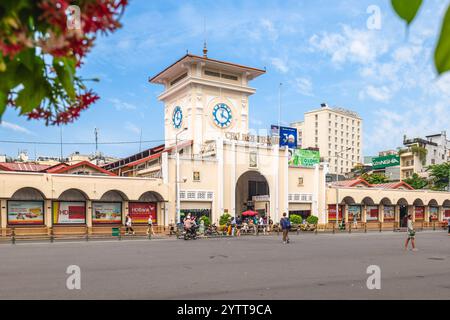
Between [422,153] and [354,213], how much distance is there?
4350cm

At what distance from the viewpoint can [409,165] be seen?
87438 millimetres

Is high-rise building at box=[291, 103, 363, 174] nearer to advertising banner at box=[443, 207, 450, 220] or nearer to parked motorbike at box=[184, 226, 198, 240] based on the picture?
advertising banner at box=[443, 207, 450, 220]

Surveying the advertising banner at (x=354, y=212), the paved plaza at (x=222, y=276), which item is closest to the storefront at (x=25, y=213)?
the paved plaza at (x=222, y=276)

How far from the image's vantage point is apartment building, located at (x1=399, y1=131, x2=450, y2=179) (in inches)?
3371

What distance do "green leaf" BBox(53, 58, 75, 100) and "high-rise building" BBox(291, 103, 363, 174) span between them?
409 feet

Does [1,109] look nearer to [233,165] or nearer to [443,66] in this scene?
[443,66]

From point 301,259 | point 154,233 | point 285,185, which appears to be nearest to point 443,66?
point 301,259

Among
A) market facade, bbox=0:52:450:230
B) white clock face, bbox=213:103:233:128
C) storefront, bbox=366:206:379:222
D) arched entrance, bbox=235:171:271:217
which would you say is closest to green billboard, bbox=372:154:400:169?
market facade, bbox=0:52:450:230

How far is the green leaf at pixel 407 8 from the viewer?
954 millimetres

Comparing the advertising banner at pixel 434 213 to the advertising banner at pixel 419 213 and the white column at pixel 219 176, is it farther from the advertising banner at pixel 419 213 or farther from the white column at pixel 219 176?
the white column at pixel 219 176

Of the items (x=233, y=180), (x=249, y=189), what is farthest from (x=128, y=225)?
(x=249, y=189)

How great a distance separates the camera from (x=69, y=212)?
3219cm

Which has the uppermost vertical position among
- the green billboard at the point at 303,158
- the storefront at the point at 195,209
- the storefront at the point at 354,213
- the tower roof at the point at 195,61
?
the tower roof at the point at 195,61

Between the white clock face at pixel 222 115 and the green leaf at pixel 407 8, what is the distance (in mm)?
44525
